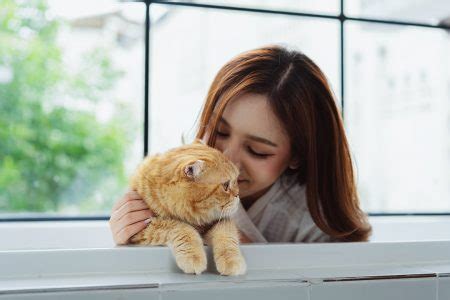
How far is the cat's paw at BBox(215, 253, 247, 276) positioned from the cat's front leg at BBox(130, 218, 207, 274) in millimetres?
28

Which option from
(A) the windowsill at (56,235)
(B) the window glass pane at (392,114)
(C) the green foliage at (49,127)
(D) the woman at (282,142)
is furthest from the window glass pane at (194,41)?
(D) the woman at (282,142)

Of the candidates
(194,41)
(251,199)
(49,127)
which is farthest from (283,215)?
(194,41)

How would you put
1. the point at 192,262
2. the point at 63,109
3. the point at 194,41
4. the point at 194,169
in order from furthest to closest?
1. the point at 194,41
2. the point at 63,109
3. the point at 194,169
4. the point at 192,262

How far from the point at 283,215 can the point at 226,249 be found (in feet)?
1.77

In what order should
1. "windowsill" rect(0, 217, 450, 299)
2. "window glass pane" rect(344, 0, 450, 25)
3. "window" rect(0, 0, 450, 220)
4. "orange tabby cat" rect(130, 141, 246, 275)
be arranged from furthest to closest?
"window" rect(0, 0, 450, 220) → "window glass pane" rect(344, 0, 450, 25) → "orange tabby cat" rect(130, 141, 246, 275) → "windowsill" rect(0, 217, 450, 299)

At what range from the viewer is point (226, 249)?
0.84 meters

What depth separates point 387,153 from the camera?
22.0 ft

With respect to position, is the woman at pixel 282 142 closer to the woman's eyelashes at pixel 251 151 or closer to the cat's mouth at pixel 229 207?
the woman's eyelashes at pixel 251 151

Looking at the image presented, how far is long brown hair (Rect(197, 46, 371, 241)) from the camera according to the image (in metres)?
1.21

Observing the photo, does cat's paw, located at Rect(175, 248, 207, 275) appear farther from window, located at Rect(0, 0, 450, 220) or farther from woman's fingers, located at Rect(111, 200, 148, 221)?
window, located at Rect(0, 0, 450, 220)

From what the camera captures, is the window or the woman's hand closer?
the woman's hand

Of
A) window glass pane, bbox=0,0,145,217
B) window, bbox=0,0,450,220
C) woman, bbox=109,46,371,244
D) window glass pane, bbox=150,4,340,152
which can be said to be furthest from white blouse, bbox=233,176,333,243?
window glass pane, bbox=150,4,340,152

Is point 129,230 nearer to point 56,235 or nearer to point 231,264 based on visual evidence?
point 231,264

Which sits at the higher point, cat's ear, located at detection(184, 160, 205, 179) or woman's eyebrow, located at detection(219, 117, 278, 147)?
woman's eyebrow, located at detection(219, 117, 278, 147)
